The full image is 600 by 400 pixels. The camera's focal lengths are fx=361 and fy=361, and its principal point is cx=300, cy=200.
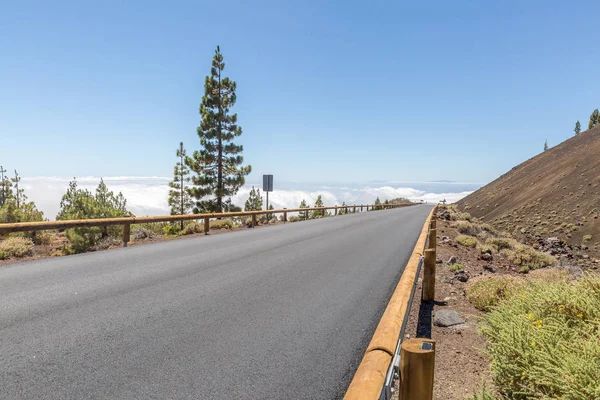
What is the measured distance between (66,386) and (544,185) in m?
78.0

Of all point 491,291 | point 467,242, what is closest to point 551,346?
point 491,291

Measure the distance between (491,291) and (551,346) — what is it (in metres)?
3.32

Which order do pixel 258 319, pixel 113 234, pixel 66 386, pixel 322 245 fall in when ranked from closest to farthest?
pixel 66 386 < pixel 258 319 < pixel 322 245 < pixel 113 234

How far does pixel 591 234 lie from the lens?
3962 centimetres

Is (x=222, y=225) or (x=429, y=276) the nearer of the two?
(x=429, y=276)

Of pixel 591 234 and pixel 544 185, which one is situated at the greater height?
pixel 544 185

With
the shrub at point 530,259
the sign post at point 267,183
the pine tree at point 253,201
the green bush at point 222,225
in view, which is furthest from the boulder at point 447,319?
the pine tree at point 253,201

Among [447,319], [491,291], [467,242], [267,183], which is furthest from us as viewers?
[267,183]

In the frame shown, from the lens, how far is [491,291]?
21.6 feet

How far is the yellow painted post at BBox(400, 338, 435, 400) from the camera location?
1676 mm

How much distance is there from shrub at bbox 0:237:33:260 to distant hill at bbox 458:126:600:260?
4283 cm

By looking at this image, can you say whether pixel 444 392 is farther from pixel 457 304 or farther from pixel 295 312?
pixel 457 304

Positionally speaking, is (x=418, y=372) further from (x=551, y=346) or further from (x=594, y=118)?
(x=594, y=118)

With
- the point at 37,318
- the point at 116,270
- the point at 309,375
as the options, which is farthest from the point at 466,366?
the point at 116,270
